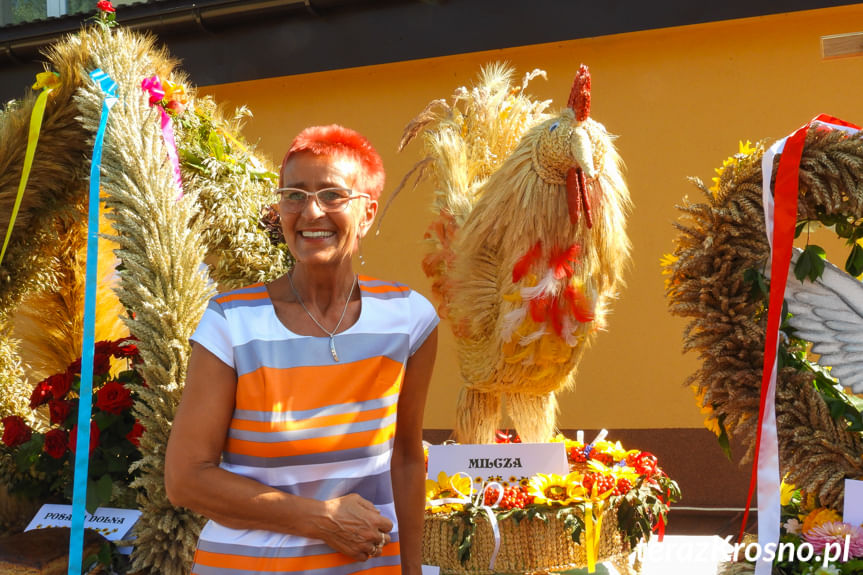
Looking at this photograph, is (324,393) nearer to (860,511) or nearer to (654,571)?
(860,511)

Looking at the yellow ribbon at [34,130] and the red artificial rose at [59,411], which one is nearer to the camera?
the yellow ribbon at [34,130]

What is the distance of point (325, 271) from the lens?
5.43ft

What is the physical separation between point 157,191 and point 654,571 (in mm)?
2666

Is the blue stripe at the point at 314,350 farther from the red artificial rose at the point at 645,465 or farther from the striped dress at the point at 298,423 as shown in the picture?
the red artificial rose at the point at 645,465

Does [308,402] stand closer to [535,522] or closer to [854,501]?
[535,522]

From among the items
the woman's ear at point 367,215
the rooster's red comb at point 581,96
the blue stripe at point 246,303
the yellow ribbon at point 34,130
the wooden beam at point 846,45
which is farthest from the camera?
the rooster's red comb at point 581,96

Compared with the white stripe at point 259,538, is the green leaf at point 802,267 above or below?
above

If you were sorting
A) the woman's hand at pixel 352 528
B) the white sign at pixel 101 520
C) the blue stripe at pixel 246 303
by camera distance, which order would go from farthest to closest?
the white sign at pixel 101 520, the blue stripe at pixel 246 303, the woman's hand at pixel 352 528

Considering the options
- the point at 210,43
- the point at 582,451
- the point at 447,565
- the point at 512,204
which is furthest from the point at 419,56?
the point at 447,565

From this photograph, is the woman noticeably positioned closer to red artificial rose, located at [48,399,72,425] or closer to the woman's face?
the woman's face

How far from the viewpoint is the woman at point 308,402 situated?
147 centimetres

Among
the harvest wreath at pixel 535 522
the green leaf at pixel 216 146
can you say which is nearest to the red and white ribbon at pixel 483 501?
the harvest wreath at pixel 535 522

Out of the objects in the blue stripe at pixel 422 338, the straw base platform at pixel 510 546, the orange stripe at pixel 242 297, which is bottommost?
the straw base platform at pixel 510 546

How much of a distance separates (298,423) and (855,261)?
1509 millimetres
